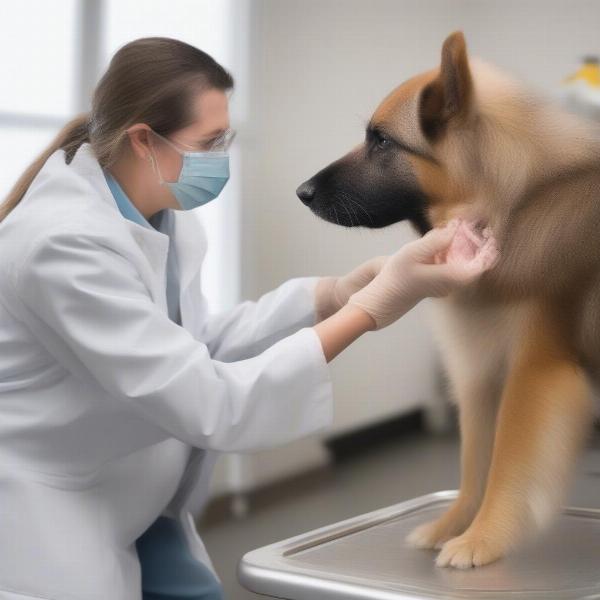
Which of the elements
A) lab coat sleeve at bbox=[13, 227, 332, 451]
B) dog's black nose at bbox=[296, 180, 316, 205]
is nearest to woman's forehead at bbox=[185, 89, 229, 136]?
dog's black nose at bbox=[296, 180, 316, 205]

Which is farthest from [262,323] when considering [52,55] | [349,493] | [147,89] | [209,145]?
[349,493]

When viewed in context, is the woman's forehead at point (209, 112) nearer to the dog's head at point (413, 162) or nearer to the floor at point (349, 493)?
the dog's head at point (413, 162)

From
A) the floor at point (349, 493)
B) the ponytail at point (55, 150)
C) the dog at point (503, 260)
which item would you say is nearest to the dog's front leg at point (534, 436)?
the dog at point (503, 260)

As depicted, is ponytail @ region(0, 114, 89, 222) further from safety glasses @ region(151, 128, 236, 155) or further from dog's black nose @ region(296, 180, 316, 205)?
dog's black nose @ region(296, 180, 316, 205)

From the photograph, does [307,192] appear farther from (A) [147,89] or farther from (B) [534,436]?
(B) [534,436]

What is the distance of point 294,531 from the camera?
3.04 m

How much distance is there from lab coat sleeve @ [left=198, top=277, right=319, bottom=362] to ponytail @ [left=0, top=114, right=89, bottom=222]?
1.19ft

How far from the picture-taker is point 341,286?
1.51 meters

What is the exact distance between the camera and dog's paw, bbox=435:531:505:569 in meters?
1.11

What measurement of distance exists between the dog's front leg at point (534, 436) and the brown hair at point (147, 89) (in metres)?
0.54

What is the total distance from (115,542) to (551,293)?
640mm

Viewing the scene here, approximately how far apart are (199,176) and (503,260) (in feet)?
1.43

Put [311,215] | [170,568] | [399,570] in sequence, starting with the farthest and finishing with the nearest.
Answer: [311,215]
[170,568]
[399,570]

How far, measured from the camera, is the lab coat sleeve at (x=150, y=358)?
1.12 m
